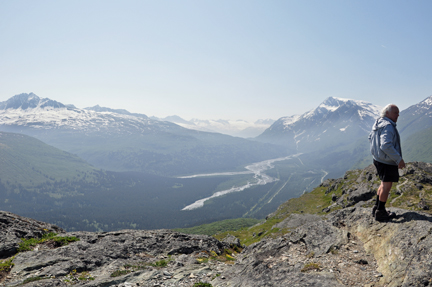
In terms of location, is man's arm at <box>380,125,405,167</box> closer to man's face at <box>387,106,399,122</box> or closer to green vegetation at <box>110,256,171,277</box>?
man's face at <box>387,106,399,122</box>

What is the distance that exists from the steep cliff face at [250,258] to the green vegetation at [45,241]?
1.07 ft

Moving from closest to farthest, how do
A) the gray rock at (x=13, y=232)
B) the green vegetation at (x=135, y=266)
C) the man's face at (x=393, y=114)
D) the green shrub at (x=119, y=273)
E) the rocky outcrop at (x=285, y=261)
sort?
the rocky outcrop at (x=285, y=261) → the man's face at (x=393, y=114) → the green shrub at (x=119, y=273) → the green vegetation at (x=135, y=266) → the gray rock at (x=13, y=232)

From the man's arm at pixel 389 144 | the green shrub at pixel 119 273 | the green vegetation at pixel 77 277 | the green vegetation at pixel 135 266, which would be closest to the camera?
the man's arm at pixel 389 144

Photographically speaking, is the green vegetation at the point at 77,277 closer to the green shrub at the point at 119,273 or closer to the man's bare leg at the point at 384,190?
the green shrub at the point at 119,273

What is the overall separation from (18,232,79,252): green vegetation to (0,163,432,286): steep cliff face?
1.07 ft

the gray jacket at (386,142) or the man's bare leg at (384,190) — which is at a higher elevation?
the gray jacket at (386,142)

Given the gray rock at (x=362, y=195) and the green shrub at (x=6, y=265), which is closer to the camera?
the green shrub at (x=6, y=265)

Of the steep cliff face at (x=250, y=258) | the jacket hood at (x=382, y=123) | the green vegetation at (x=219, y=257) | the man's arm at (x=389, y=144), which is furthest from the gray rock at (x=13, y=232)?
the jacket hood at (x=382, y=123)

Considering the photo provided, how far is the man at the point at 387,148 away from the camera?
10242 mm

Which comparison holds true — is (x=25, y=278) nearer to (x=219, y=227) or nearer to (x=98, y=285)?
(x=98, y=285)

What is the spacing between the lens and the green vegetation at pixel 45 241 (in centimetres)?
1544

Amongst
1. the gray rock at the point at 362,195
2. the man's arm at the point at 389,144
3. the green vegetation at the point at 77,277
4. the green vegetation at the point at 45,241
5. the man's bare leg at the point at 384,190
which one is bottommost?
the gray rock at the point at 362,195

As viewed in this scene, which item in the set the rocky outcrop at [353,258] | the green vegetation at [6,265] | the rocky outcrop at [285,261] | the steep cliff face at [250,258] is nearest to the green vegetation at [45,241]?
the steep cliff face at [250,258]

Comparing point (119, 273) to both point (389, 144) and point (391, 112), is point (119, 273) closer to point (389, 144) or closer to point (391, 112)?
point (389, 144)
